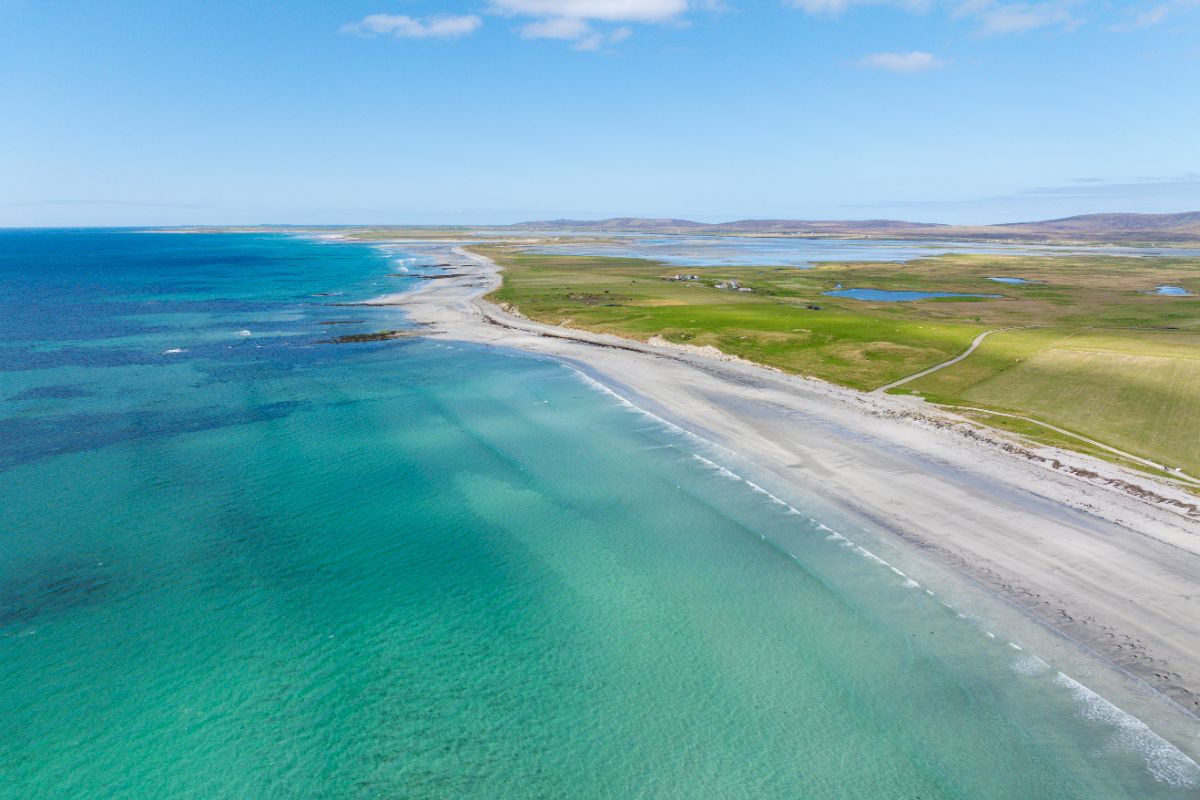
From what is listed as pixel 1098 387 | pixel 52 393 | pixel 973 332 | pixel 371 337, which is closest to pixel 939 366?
pixel 1098 387

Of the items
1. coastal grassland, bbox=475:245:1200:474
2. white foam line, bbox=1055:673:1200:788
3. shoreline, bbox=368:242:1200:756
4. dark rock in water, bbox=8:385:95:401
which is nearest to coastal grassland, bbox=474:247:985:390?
coastal grassland, bbox=475:245:1200:474

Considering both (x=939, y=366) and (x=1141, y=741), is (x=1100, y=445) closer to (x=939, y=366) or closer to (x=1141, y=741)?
(x=939, y=366)

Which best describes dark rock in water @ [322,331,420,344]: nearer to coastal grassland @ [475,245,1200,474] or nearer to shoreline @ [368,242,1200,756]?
coastal grassland @ [475,245,1200,474]

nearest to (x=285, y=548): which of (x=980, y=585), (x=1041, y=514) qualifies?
(x=980, y=585)

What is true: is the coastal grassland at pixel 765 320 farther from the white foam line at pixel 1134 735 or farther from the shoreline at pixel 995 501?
the white foam line at pixel 1134 735

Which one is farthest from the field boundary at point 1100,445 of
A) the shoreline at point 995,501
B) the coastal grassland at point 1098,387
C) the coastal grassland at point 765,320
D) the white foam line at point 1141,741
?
the white foam line at point 1141,741

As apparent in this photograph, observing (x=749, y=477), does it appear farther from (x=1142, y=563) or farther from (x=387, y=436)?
(x=387, y=436)

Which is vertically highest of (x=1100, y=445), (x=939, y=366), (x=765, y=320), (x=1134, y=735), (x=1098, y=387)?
(x=765, y=320)
